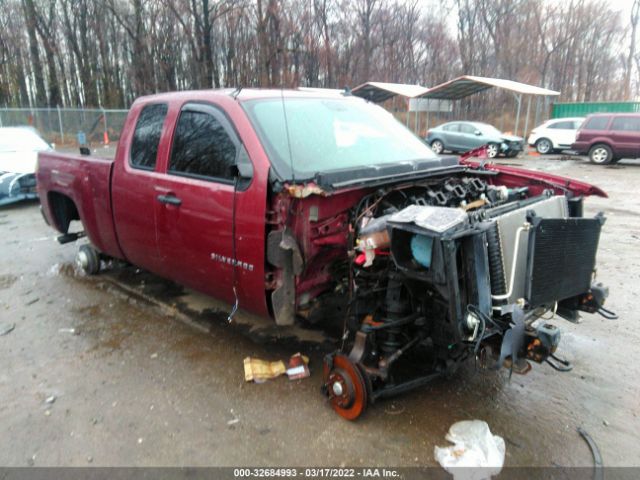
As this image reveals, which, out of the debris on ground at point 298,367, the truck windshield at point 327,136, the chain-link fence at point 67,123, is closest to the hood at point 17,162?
the truck windshield at point 327,136

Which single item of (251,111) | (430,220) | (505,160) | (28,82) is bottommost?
(505,160)

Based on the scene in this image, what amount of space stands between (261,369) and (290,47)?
2966cm

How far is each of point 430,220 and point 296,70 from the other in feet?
102

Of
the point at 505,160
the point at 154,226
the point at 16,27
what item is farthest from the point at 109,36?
the point at 154,226

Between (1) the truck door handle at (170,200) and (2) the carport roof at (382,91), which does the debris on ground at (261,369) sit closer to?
(1) the truck door handle at (170,200)

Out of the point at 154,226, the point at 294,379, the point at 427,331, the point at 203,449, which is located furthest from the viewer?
the point at 154,226

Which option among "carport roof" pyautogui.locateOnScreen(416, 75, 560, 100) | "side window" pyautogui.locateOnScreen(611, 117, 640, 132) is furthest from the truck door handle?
"carport roof" pyautogui.locateOnScreen(416, 75, 560, 100)

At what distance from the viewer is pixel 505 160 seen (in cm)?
1867

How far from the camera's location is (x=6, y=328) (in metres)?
4.17

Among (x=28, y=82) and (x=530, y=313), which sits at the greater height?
(x=28, y=82)

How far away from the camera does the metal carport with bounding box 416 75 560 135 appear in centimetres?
2239

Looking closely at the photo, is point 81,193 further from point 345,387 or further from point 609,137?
point 609,137

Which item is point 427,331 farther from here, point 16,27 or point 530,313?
point 16,27

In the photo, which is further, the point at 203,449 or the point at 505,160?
the point at 505,160
